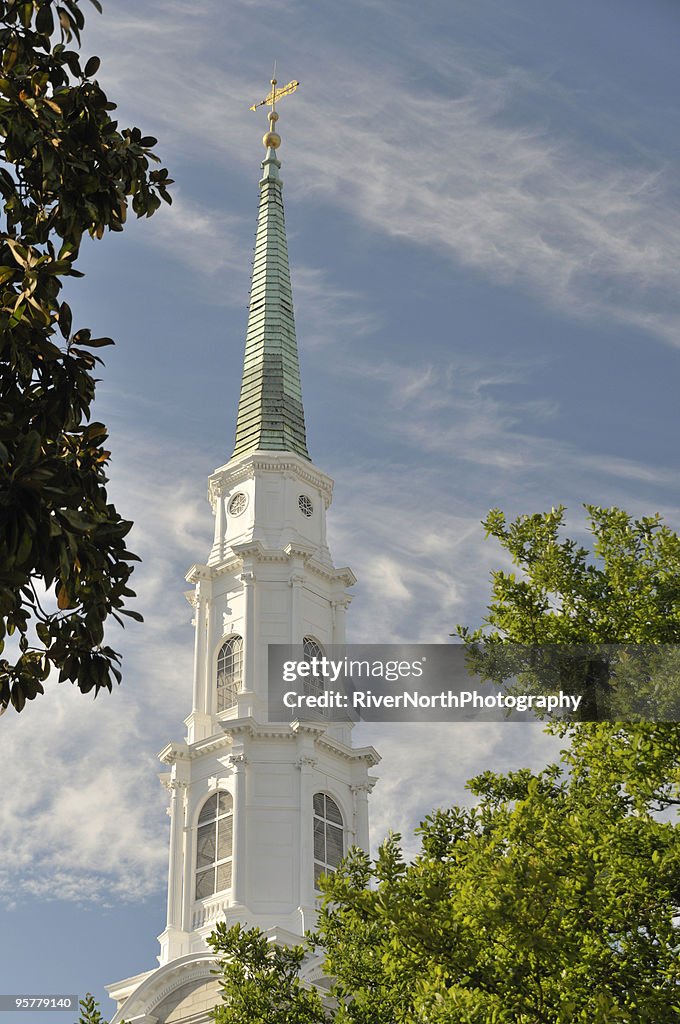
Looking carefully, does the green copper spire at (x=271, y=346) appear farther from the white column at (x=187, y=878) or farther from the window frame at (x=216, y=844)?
the white column at (x=187, y=878)

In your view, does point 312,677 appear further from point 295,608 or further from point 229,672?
point 229,672

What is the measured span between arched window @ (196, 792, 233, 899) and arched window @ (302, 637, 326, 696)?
5234mm

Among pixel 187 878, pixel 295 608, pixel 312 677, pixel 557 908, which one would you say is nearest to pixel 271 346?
pixel 295 608

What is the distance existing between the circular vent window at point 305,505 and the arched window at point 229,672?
Answer: 5.40m

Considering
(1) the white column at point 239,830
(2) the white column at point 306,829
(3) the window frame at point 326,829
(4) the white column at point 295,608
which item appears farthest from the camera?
(4) the white column at point 295,608

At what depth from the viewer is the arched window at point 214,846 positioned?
3625cm

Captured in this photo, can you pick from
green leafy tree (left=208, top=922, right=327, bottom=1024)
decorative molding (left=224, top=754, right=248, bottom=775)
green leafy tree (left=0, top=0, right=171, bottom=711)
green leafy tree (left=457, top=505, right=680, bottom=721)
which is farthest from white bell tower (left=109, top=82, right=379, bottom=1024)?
green leafy tree (left=0, top=0, right=171, bottom=711)

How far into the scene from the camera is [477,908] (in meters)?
13.0

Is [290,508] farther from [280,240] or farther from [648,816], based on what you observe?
[648,816]

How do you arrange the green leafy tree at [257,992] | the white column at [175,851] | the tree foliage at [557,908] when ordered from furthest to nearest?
the white column at [175,851], the green leafy tree at [257,992], the tree foliage at [557,908]

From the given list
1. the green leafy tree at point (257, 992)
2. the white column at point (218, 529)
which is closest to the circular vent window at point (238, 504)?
the white column at point (218, 529)

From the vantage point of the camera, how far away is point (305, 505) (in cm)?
4366

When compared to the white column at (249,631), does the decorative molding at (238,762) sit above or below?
below

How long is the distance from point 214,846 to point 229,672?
570 cm
